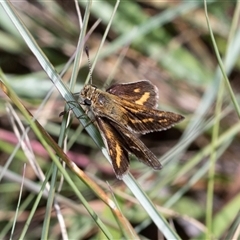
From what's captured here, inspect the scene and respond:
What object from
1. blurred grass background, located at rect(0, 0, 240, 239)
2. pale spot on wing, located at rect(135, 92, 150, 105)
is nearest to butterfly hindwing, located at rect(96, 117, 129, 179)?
pale spot on wing, located at rect(135, 92, 150, 105)

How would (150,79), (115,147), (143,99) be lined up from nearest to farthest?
1. (115,147)
2. (143,99)
3. (150,79)

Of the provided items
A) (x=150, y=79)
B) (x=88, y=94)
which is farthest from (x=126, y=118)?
(x=150, y=79)

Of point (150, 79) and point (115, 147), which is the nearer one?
point (115, 147)

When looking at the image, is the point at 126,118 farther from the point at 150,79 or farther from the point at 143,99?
the point at 150,79

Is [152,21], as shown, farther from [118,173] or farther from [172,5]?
[118,173]

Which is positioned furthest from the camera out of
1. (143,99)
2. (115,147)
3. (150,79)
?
(150,79)

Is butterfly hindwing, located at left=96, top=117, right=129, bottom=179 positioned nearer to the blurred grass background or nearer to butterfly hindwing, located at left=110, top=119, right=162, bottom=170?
butterfly hindwing, located at left=110, top=119, right=162, bottom=170
